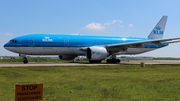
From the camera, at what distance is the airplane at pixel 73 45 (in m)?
32.5

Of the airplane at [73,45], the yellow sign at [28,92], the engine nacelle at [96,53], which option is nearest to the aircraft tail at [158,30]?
the airplane at [73,45]

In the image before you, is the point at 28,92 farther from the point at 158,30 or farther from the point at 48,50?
the point at 158,30

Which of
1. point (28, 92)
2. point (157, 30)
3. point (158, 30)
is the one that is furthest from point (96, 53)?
point (28, 92)

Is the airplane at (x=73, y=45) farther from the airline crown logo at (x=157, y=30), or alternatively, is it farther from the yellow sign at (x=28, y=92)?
the yellow sign at (x=28, y=92)

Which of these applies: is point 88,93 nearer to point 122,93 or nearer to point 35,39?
point 122,93

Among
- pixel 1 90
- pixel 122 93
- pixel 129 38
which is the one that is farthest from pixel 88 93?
pixel 129 38

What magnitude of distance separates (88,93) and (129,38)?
106 ft

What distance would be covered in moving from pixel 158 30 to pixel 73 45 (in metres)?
17.9

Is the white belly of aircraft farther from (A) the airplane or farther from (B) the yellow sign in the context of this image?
(B) the yellow sign

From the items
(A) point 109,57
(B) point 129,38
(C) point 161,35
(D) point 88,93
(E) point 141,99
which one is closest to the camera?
(E) point 141,99

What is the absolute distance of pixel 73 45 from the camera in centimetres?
3534

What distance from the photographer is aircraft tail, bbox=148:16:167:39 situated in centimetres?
4500

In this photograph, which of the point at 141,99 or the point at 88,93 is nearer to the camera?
the point at 141,99

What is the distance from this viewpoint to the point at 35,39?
32906mm
